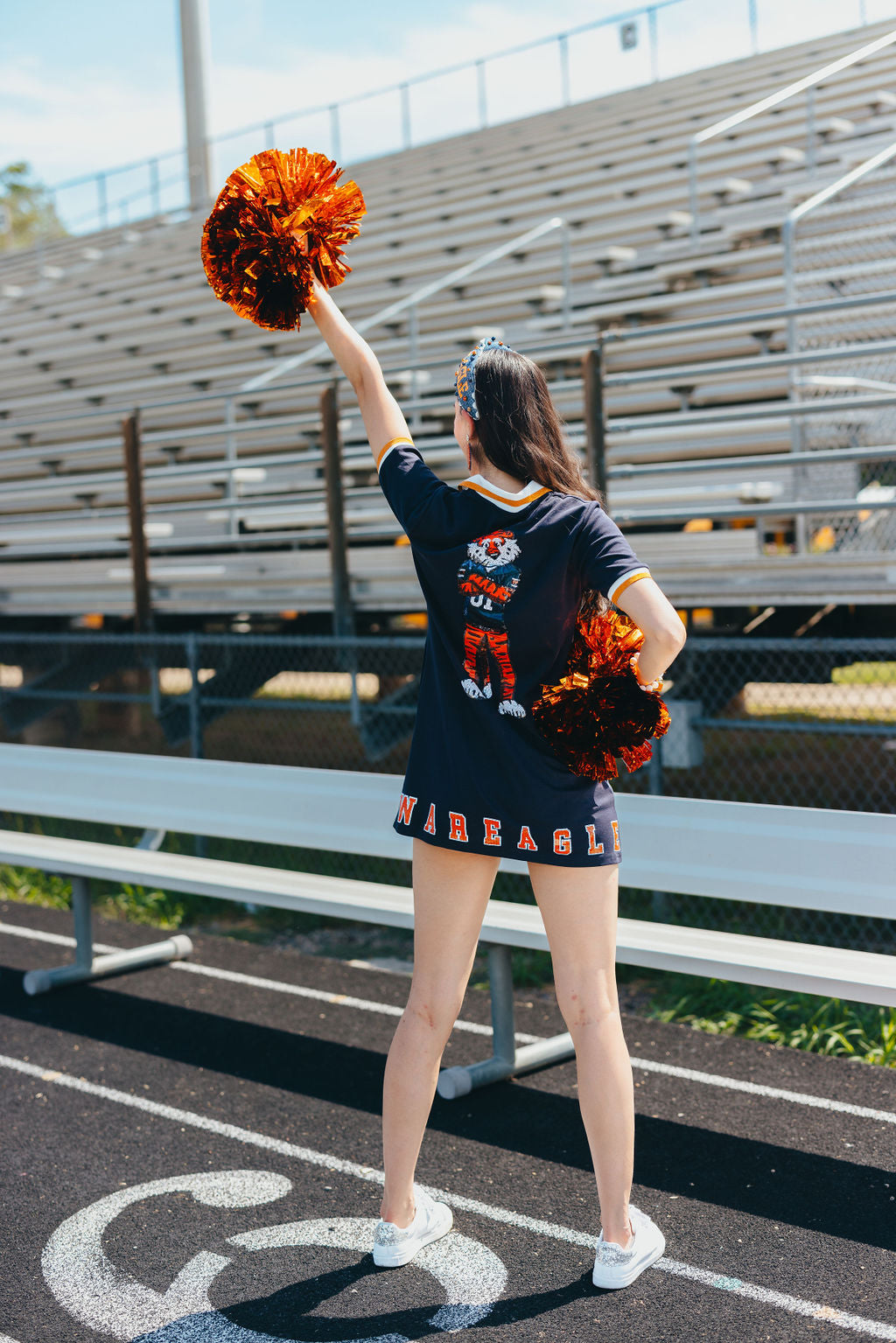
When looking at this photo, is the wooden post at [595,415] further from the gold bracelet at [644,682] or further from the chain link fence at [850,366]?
the gold bracelet at [644,682]

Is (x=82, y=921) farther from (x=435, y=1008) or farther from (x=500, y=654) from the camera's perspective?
(x=500, y=654)

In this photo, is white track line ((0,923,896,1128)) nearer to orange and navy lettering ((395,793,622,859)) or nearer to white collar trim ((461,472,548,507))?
orange and navy lettering ((395,793,622,859))

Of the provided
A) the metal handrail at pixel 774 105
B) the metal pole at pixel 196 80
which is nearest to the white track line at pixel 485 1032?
the metal handrail at pixel 774 105

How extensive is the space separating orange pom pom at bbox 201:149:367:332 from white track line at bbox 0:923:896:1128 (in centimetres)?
222

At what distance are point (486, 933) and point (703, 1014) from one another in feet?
3.82

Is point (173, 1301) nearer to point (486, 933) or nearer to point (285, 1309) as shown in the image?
point (285, 1309)

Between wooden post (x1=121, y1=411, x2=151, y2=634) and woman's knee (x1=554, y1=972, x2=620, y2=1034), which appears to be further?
wooden post (x1=121, y1=411, x2=151, y2=634)

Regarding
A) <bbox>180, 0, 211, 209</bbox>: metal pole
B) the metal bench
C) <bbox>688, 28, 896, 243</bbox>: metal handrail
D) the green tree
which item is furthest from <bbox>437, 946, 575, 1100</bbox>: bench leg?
the green tree

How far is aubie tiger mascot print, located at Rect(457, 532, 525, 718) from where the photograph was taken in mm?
2570

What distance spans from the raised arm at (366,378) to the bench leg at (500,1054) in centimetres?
179

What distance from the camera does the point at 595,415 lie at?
6863 mm

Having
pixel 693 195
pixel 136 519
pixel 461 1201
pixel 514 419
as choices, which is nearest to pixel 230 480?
pixel 136 519

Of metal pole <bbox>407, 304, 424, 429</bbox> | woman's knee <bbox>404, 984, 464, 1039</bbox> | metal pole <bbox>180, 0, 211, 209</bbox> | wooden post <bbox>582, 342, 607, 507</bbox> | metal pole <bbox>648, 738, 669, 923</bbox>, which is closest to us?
woman's knee <bbox>404, 984, 464, 1039</bbox>

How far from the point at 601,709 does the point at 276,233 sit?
1218mm
